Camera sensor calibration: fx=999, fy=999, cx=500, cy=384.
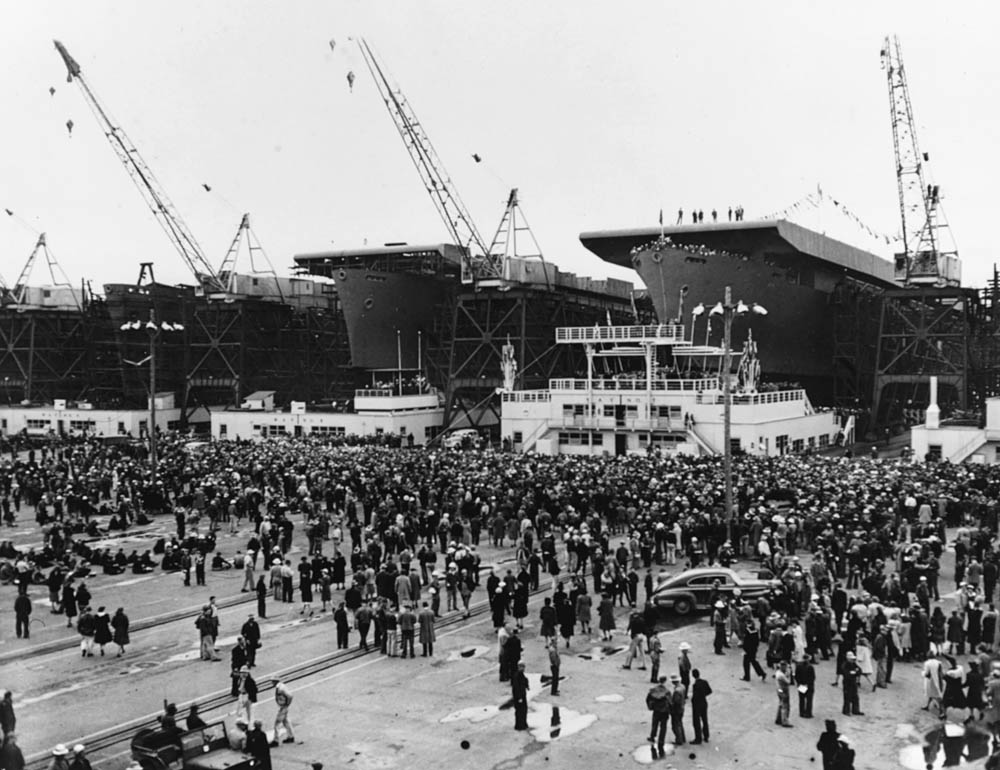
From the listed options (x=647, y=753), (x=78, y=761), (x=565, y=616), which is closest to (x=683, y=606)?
(x=565, y=616)

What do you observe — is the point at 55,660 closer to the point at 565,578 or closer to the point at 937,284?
the point at 565,578

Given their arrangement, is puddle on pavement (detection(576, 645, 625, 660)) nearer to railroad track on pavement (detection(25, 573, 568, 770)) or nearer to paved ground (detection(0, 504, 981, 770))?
paved ground (detection(0, 504, 981, 770))

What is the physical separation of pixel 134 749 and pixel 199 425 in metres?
83.9

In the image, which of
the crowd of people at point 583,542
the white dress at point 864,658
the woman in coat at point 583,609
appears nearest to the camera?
the white dress at point 864,658

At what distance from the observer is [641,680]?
18922 mm

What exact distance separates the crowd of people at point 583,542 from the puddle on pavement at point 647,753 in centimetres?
231

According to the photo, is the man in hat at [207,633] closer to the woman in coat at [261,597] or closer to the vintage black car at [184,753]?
the woman in coat at [261,597]

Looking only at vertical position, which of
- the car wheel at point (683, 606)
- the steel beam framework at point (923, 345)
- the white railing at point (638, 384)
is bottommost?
the car wheel at point (683, 606)

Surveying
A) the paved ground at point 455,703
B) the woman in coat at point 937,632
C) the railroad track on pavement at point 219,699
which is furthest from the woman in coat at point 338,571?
the woman in coat at point 937,632

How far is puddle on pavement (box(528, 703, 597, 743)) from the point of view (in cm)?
1616

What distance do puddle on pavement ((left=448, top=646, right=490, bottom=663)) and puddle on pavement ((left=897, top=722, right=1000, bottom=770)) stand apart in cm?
877

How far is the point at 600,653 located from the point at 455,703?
166 inches

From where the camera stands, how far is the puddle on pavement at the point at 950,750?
14547mm

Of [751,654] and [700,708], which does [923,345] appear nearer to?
[751,654]
